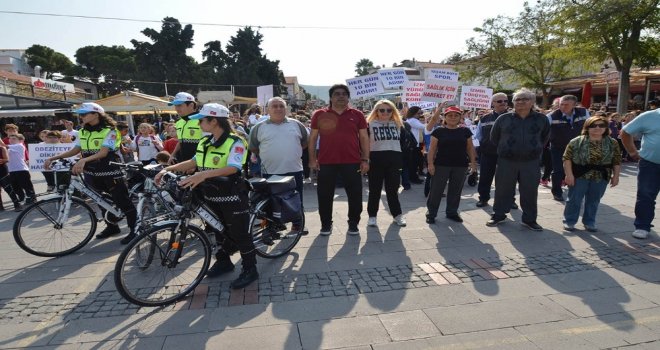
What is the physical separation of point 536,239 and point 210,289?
4.00 m

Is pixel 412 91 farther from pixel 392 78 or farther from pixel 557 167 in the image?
pixel 557 167

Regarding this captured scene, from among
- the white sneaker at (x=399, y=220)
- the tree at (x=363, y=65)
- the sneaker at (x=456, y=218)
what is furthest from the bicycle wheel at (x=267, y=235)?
the tree at (x=363, y=65)

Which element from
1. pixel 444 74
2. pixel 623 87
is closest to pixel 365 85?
pixel 444 74

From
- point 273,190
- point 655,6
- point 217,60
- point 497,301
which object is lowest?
point 497,301

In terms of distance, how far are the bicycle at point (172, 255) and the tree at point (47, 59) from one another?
68715 mm

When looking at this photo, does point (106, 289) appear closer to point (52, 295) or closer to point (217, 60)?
point (52, 295)

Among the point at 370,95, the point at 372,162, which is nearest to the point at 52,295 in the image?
the point at 372,162

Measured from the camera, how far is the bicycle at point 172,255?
3.28 meters

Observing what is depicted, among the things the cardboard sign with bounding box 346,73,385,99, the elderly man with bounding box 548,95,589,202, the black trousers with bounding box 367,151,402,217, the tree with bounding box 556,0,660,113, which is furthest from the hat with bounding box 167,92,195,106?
the tree with bounding box 556,0,660,113

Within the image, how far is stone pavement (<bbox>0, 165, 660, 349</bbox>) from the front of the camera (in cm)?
279

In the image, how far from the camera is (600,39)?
17000 mm

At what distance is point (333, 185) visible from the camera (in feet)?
16.4

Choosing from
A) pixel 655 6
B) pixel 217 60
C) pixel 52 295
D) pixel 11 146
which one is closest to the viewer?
pixel 52 295

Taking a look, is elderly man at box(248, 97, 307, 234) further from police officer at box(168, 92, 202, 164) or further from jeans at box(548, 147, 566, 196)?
jeans at box(548, 147, 566, 196)
